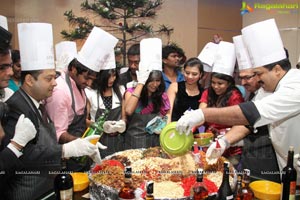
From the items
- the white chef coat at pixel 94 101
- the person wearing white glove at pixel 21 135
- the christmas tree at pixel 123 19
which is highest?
the christmas tree at pixel 123 19

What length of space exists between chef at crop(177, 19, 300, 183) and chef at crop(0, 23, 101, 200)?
591 mm

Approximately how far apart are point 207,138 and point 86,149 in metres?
0.66

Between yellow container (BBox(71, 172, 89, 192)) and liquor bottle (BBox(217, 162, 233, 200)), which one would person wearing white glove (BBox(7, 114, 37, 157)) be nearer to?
yellow container (BBox(71, 172, 89, 192))

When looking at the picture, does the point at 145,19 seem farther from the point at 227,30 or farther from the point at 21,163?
the point at 21,163

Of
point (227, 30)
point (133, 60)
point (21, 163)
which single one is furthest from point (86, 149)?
point (227, 30)

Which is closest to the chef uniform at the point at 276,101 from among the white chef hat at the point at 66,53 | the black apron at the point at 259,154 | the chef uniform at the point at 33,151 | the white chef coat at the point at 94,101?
the black apron at the point at 259,154

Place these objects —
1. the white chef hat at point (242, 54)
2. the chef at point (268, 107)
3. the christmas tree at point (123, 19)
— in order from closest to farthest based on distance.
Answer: the chef at point (268, 107) < the white chef hat at point (242, 54) < the christmas tree at point (123, 19)

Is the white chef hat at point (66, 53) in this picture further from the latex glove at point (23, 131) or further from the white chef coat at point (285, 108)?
the white chef coat at point (285, 108)

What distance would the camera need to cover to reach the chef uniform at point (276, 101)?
133 cm

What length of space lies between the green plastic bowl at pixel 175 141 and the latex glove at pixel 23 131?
1.97 feet

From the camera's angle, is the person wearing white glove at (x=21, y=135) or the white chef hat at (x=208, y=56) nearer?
the person wearing white glove at (x=21, y=135)

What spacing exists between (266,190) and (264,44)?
779 millimetres

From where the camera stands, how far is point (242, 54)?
1.97 metres

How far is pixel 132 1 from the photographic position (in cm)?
365
